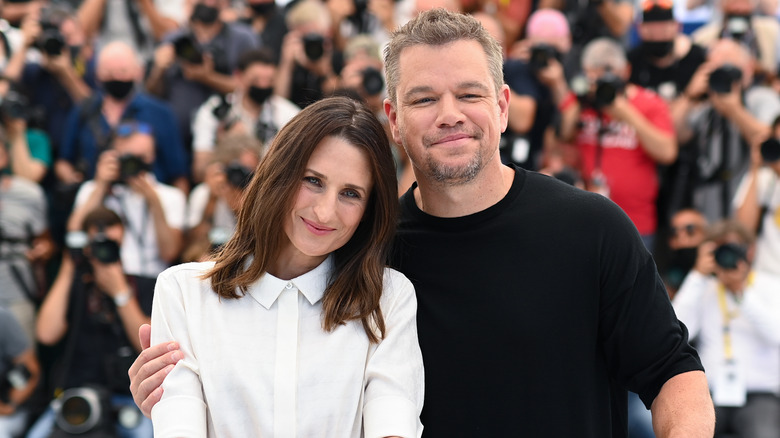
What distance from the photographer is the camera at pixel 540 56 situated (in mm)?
5438

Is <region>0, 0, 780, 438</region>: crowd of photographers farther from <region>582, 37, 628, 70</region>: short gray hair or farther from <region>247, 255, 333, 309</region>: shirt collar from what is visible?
<region>247, 255, 333, 309</region>: shirt collar

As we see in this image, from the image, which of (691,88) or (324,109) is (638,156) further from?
(324,109)

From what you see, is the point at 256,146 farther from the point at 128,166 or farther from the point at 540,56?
the point at 540,56

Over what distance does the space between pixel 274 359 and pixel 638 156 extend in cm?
360

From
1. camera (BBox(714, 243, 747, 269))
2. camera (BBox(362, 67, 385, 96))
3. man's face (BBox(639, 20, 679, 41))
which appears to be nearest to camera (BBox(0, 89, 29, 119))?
camera (BBox(362, 67, 385, 96))

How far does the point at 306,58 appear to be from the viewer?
18.9ft

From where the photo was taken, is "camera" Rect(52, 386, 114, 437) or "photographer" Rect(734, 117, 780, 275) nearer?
"camera" Rect(52, 386, 114, 437)

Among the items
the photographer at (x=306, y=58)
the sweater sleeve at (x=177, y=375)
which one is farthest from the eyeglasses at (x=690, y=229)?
the sweater sleeve at (x=177, y=375)

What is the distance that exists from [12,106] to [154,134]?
2.59 ft

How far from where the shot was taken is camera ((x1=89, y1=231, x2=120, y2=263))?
4.52 metres

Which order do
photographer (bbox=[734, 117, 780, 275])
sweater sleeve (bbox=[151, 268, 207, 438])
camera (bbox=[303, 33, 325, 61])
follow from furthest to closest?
1. camera (bbox=[303, 33, 325, 61])
2. photographer (bbox=[734, 117, 780, 275])
3. sweater sleeve (bbox=[151, 268, 207, 438])

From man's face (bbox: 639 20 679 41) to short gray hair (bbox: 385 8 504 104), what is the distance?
11.1ft

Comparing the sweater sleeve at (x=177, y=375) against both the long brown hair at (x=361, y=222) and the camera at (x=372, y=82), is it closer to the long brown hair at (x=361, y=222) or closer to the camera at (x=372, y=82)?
the long brown hair at (x=361, y=222)

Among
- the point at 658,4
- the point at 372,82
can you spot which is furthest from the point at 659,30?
the point at 372,82
